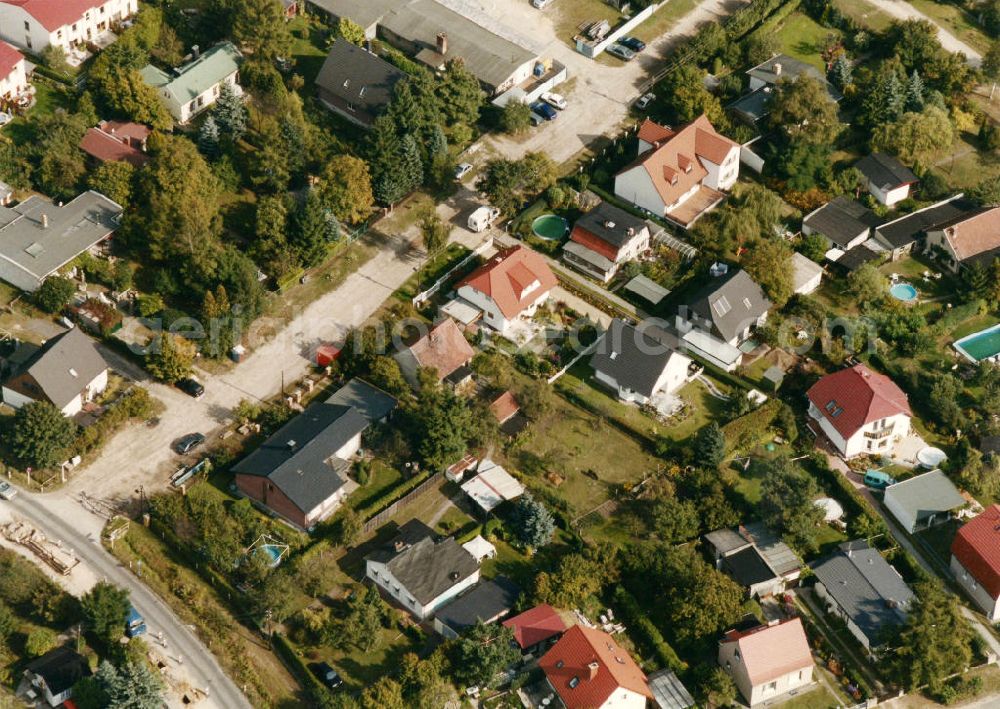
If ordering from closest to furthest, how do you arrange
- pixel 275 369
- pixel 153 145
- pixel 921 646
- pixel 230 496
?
1. pixel 921 646
2. pixel 230 496
3. pixel 275 369
4. pixel 153 145

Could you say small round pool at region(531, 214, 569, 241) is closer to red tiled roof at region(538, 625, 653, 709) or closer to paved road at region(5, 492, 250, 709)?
red tiled roof at region(538, 625, 653, 709)

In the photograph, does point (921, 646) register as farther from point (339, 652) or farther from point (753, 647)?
point (339, 652)

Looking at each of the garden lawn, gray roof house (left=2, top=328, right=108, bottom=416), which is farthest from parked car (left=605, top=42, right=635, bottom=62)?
gray roof house (left=2, top=328, right=108, bottom=416)

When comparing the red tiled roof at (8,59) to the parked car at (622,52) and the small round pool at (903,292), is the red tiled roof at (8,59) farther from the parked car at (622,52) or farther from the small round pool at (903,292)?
the small round pool at (903,292)

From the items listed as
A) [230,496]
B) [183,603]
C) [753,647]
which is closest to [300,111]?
[230,496]

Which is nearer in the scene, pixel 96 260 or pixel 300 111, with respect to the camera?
pixel 96 260
